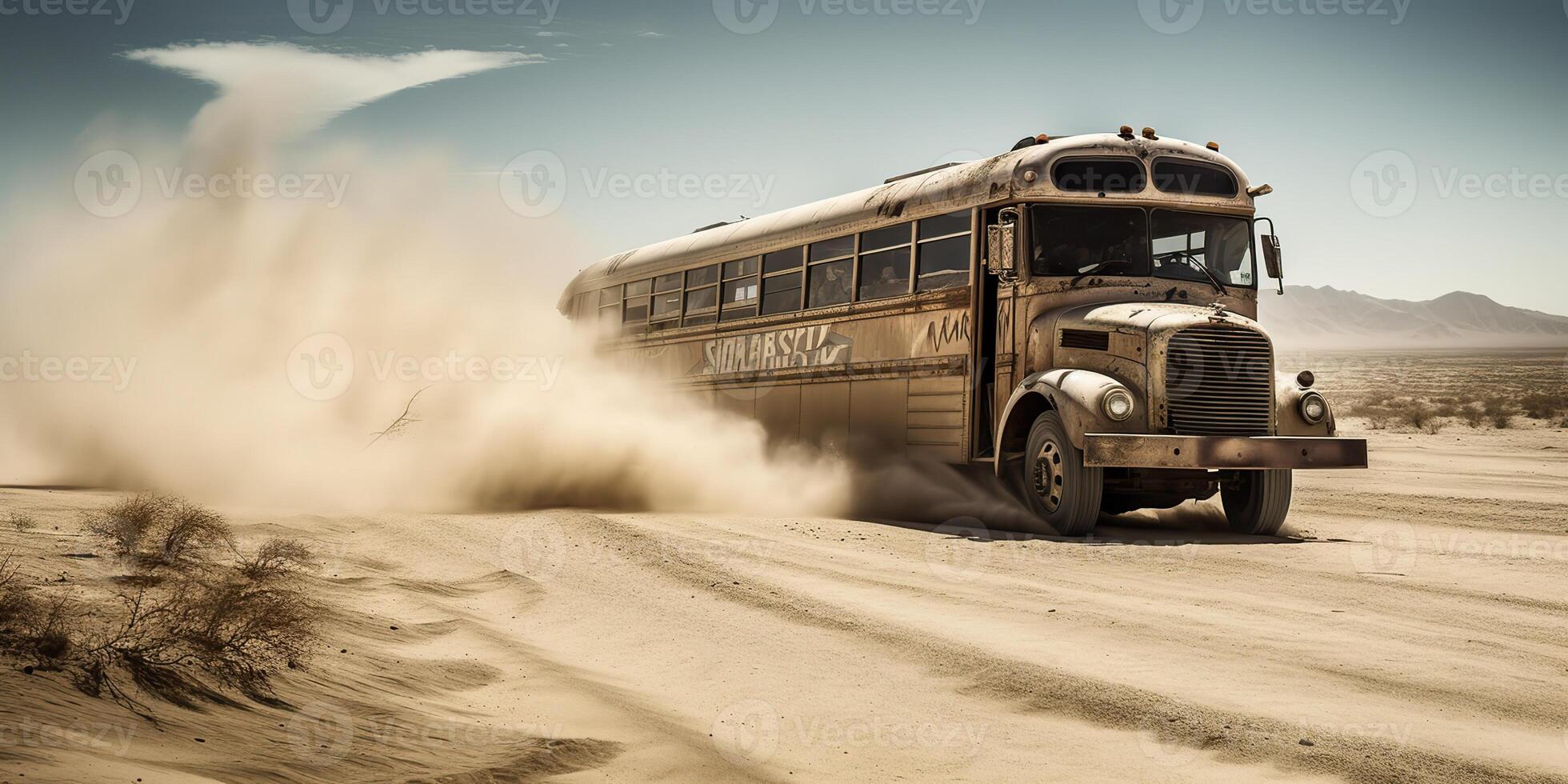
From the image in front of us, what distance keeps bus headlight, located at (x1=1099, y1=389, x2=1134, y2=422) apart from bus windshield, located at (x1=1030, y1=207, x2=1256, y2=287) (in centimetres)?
172

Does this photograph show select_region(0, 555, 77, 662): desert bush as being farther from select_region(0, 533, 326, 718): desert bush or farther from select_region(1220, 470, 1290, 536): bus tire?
select_region(1220, 470, 1290, 536): bus tire

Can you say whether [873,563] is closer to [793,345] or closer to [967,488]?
[967,488]

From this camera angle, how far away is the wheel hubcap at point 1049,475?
11406mm

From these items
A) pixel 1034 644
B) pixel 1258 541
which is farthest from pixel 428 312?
pixel 1034 644

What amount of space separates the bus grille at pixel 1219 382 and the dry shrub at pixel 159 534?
7802mm

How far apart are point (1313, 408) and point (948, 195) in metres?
4.09

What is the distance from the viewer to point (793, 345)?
15.0m

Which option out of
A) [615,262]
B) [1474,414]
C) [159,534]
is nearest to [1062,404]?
[159,534]

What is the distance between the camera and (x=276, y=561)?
7879 mm

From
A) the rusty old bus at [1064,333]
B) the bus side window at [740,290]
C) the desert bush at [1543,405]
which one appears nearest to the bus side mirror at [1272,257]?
the rusty old bus at [1064,333]

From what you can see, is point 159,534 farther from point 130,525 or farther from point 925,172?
point 925,172

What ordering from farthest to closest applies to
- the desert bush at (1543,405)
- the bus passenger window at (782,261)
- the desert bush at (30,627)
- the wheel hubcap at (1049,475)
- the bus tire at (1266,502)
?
1. the desert bush at (1543,405)
2. the bus passenger window at (782,261)
3. the bus tire at (1266,502)
4. the wheel hubcap at (1049,475)
5. the desert bush at (30,627)

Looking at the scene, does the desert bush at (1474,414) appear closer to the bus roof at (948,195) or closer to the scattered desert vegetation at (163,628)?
the bus roof at (948,195)

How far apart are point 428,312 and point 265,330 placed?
2348mm
